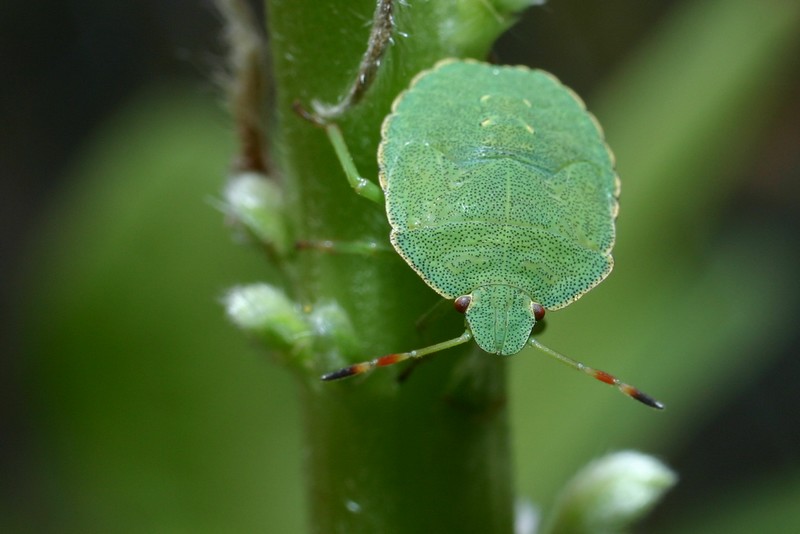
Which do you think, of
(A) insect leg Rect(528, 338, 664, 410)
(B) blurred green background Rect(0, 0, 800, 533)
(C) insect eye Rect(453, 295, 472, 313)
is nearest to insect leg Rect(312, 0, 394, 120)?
(C) insect eye Rect(453, 295, 472, 313)

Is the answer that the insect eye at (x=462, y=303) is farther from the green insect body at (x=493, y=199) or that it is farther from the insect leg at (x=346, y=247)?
the insect leg at (x=346, y=247)

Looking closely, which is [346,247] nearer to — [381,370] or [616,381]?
[381,370]

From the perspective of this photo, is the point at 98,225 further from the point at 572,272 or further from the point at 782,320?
the point at 782,320

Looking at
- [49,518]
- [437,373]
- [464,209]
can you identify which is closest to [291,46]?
[464,209]

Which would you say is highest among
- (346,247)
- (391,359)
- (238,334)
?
(238,334)

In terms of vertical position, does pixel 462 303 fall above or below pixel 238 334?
below

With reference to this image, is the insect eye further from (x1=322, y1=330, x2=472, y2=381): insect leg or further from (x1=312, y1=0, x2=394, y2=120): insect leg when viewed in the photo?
(x1=312, y1=0, x2=394, y2=120): insect leg

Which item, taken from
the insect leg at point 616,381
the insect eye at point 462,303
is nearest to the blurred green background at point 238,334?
the insect leg at point 616,381

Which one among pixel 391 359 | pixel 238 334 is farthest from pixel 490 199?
pixel 238 334
